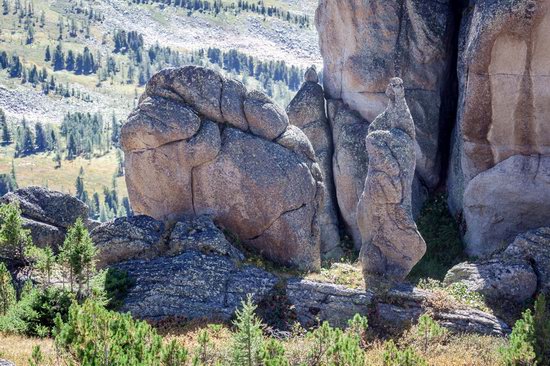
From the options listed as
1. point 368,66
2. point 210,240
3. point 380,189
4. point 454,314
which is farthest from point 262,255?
point 368,66

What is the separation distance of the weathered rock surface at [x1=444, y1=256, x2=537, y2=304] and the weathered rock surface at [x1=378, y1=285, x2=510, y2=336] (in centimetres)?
191

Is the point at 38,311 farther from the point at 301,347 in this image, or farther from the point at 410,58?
the point at 410,58

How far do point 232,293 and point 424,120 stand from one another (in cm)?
2133

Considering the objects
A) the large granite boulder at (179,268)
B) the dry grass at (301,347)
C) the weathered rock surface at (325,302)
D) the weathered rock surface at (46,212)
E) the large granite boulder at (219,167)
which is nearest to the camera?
the dry grass at (301,347)

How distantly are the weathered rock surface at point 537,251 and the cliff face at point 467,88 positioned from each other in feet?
15.1

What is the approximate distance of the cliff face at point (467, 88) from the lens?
39656 mm

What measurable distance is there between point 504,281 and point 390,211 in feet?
19.7

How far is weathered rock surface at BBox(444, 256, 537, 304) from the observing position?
34188 mm

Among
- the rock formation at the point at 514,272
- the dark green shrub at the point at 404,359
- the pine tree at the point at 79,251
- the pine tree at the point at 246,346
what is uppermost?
the pine tree at the point at 246,346

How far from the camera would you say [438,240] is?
4481 cm

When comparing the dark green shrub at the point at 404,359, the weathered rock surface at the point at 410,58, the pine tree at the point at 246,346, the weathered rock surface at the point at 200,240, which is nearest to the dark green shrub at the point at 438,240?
the weathered rock surface at the point at 410,58

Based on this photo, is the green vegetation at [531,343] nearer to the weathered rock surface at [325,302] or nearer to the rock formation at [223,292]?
the rock formation at [223,292]

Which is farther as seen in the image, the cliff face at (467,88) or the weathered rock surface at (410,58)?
the weathered rock surface at (410,58)

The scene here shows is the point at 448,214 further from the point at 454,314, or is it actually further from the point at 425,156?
the point at 454,314
